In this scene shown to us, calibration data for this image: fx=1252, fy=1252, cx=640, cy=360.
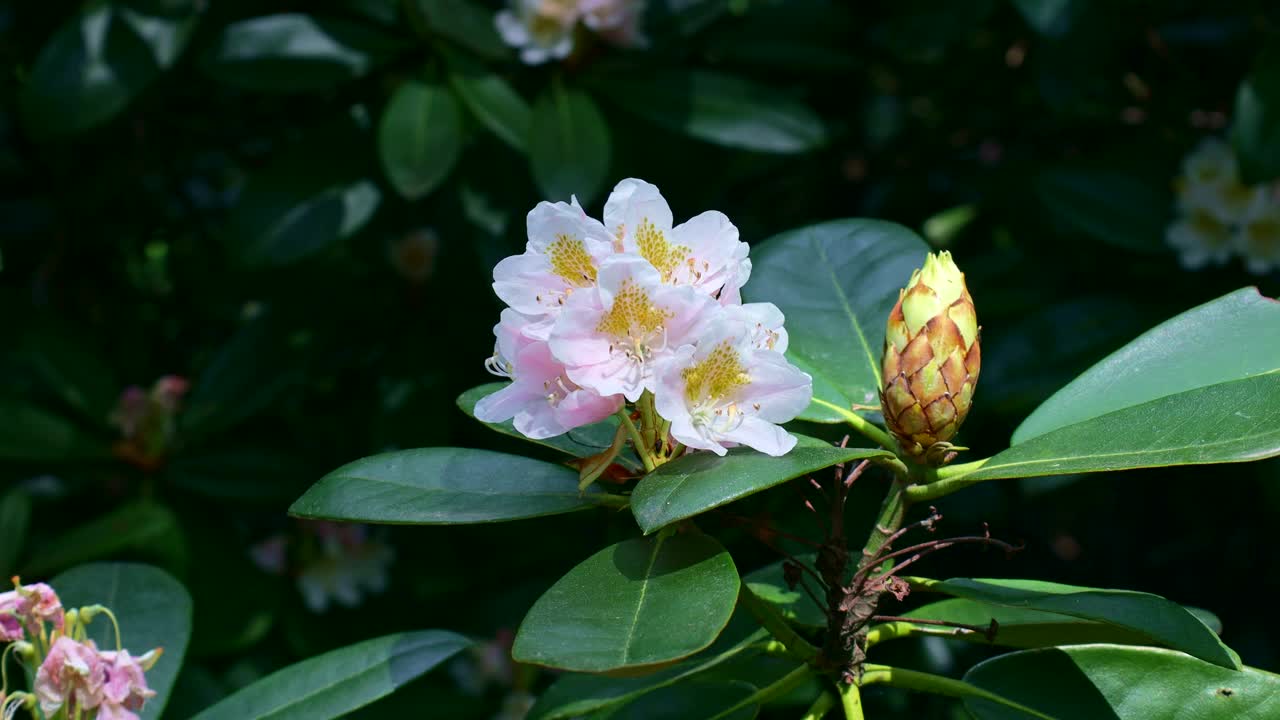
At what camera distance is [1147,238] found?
→ 1.96 meters

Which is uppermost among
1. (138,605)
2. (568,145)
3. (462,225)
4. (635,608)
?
(635,608)

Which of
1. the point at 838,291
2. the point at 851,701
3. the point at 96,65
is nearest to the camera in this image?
the point at 851,701

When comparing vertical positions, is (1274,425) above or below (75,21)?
above

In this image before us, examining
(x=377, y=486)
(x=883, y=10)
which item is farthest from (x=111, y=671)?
(x=883, y=10)

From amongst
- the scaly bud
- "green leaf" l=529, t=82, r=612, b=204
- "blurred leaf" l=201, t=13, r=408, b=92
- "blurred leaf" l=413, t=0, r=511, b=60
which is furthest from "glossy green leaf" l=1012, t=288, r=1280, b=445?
"blurred leaf" l=201, t=13, r=408, b=92

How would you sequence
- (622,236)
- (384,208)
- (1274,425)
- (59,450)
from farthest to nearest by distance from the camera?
(384,208), (59,450), (622,236), (1274,425)

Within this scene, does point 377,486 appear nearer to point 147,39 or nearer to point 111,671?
point 111,671

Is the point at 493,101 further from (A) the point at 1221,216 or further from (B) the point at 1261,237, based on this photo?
(B) the point at 1261,237

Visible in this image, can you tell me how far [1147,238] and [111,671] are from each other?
1.63 m

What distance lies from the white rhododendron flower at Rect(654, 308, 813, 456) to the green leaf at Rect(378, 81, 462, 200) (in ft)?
3.19

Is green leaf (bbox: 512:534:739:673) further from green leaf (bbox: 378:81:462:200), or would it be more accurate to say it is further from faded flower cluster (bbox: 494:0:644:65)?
faded flower cluster (bbox: 494:0:644:65)

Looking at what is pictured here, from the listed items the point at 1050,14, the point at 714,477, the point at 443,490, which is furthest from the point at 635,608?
the point at 1050,14

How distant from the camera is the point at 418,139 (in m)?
1.73

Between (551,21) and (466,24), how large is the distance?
13 cm
